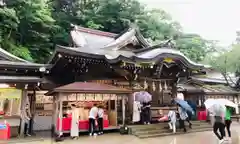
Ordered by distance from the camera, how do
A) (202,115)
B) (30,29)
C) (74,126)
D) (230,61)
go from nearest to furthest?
(74,126) → (202,115) → (230,61) → (30,29)

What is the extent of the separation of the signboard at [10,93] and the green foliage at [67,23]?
746cm

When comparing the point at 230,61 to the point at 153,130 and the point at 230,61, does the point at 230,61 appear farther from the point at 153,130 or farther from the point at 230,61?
the point at 153,130

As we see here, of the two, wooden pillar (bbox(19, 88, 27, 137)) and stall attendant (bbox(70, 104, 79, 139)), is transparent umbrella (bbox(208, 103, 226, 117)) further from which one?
wooden pillar (bbox(19, 88, 27, 137))

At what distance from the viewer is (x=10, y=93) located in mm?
10945

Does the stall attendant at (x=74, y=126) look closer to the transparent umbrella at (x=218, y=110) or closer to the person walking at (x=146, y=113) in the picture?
the person walking at (x=146, y=113)

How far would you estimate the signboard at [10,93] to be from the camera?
1080 centimetres

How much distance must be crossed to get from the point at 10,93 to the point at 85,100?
13.7ft

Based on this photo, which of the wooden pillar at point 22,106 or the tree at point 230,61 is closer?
the wooden pillar at point 22,106

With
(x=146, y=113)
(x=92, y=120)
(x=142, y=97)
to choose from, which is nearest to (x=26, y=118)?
(x=92, y=120)

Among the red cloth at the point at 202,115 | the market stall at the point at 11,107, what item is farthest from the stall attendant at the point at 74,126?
the red cloth at the point at 202,115

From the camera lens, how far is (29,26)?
790 inches

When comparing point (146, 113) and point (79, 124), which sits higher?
point (146, 113)

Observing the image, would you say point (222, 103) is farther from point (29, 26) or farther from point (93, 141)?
point (29, 26)

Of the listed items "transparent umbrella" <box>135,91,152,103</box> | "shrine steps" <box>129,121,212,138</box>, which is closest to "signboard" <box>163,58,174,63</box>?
"transparent umbrella" <box>135,91,152,103</box>
